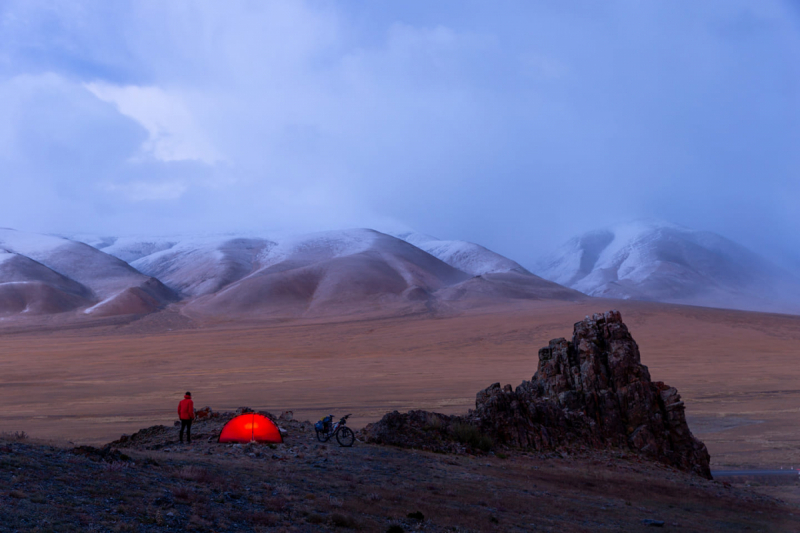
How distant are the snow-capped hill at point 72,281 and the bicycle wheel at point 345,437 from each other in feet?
355

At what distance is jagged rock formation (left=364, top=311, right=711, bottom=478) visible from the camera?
736 inches

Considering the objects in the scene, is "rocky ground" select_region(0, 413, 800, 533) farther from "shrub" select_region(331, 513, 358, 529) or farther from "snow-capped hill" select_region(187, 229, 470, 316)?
"snow-capped hill" select_region(187, 229, 470, 316)

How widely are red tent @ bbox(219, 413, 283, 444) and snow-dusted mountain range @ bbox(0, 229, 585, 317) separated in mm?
92788

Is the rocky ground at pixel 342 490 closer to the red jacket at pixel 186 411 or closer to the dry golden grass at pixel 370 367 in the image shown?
the red jacket at pixel 186 411

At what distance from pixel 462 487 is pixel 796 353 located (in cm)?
5852

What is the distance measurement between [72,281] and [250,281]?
43711mm

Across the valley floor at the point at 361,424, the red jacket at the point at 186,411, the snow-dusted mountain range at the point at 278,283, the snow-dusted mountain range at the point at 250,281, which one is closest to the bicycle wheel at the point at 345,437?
the valley floor at the point at 361,424

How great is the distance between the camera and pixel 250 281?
13512cm

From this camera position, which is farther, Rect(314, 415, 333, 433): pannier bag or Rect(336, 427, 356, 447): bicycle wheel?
Rect(314, 415, 333, 433): pannier bag

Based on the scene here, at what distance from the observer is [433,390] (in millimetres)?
38406

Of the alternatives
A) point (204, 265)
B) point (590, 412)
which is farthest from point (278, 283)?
point (590, 412)

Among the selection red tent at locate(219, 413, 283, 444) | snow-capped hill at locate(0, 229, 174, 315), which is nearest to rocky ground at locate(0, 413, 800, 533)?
red tent at locate(219, 413, 283, 444)

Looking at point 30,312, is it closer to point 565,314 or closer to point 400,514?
point 565,314

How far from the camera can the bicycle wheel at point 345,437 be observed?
54.4 ft
